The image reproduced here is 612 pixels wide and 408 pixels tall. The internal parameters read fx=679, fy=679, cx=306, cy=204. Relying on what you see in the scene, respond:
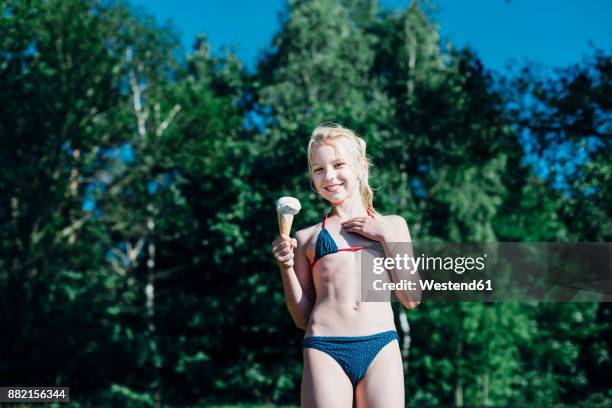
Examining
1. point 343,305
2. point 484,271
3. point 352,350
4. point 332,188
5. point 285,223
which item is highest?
point 484,271

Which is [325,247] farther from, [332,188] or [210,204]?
[210,204]

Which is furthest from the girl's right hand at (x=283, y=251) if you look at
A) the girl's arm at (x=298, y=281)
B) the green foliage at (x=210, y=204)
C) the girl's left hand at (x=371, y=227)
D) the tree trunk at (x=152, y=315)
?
the tree trunk at (x=152, y=315)

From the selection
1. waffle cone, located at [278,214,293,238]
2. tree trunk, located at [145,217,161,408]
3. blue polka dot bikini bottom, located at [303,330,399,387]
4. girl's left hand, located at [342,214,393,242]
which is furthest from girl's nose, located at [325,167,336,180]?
tree trunk, located at [145,217,161,408]

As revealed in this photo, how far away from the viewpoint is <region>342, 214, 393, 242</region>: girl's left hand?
2.95 metres

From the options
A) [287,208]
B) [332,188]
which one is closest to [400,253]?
[332,188]

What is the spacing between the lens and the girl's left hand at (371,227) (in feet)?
9.69

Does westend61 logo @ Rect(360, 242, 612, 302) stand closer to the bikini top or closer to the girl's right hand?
the bikini top

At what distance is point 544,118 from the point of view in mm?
12367

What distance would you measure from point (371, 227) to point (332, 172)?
32 centimetres

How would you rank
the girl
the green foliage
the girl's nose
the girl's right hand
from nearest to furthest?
the girl, the girl's right hand, the girl's nose, the green foliage

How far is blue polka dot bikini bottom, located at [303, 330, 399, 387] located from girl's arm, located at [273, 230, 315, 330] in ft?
0.69

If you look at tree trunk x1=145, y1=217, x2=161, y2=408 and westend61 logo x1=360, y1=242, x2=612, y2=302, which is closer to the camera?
westend61 logo x1=360, y1=242, x2=612, y2=302

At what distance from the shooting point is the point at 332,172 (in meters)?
3.09

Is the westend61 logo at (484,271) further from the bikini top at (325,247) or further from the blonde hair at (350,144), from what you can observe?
the blonde hair at (350,144)
